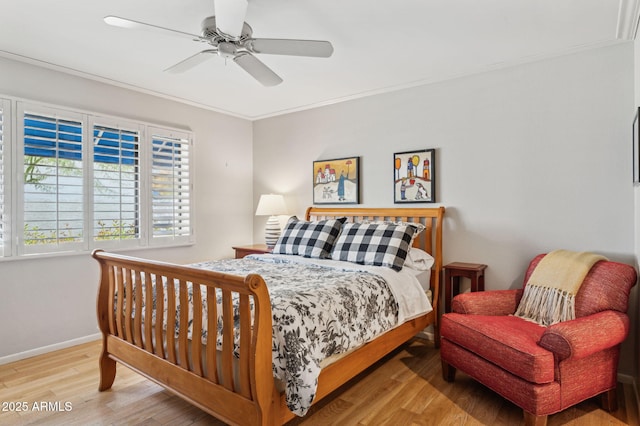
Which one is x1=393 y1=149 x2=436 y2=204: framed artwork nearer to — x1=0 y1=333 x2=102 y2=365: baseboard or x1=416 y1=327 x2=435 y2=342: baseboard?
x1=416 y1=327 x2=435 y2=342: baseboard

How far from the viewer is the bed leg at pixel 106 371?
250cm

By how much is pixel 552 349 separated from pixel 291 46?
7.25 ft

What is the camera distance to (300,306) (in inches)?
74.2

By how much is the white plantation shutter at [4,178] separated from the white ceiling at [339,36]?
19.3 inches

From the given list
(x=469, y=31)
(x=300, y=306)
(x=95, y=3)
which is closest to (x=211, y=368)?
(x=300, y=306)

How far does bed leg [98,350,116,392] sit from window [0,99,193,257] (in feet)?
4.12

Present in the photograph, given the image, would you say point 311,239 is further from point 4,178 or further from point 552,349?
point 4,178

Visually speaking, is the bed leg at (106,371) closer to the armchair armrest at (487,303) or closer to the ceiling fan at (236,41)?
the ceiling fan at (236,41)

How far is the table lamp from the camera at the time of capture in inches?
167

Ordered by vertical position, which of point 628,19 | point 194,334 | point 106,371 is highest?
point 628,19

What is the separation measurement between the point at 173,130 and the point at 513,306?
3646mm

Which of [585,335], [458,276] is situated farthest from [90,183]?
[585,335]

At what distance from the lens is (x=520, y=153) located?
3002mm

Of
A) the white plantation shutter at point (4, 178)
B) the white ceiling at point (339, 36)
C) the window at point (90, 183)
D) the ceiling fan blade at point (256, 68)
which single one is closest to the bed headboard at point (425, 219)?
the white ceiling at point (339, 36)
